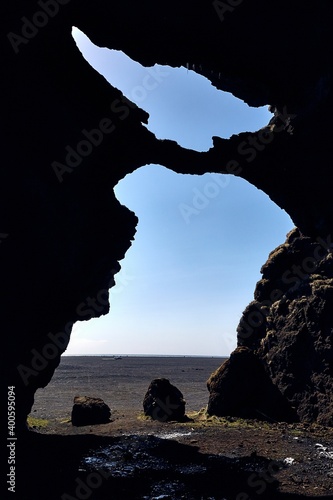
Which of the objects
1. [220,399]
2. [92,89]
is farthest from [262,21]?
[220,399]

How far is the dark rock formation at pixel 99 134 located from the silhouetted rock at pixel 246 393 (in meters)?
11.9

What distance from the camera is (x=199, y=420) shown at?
90.8 ft

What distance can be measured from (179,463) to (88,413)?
42.8 feet

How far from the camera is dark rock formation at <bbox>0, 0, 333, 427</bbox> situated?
640 inches

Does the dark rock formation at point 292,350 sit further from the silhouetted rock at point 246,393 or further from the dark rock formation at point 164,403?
the dark rock formation at point 164,403

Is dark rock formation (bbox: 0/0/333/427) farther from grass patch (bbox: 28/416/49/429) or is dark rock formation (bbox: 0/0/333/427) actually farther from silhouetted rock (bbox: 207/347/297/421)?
silhouetted rock (bbox: 207/347/297/421)

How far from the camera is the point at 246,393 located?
2823 cm

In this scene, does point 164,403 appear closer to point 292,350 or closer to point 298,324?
point 292,350

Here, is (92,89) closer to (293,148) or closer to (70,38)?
(70,38)

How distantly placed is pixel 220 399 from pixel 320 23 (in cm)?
2442

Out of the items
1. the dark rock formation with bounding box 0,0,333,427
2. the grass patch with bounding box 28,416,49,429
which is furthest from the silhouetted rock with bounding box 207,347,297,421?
the grass patch with bounding box 28,416,49,429

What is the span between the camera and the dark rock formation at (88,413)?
27141mm

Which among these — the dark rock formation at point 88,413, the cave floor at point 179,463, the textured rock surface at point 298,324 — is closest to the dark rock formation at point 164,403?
the cave floor at point 179,463

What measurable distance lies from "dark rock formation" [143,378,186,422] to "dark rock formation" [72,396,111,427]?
11.3 feet
